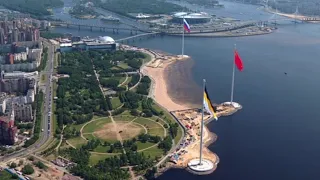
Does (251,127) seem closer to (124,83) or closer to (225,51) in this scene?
(124,83)

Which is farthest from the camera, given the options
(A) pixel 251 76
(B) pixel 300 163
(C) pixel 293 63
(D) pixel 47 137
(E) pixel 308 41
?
(E) pixel 308 41

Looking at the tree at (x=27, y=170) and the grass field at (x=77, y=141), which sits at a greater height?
the grass field at (x=77, y=141)

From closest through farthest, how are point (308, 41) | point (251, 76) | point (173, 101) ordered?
1. point (173, 101)
2. point (251, 76)
3. point (308, 41)

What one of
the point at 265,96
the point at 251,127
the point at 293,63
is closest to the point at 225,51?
the point at 293,63

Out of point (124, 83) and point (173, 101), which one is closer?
point (173, 101)

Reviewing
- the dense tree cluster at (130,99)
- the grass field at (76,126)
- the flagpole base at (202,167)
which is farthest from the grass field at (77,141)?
the flagpole base at (202,167)

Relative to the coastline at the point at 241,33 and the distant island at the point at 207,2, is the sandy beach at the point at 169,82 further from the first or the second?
the distant island at the point at 207,2

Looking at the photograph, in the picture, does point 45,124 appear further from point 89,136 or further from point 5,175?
point 5,175
